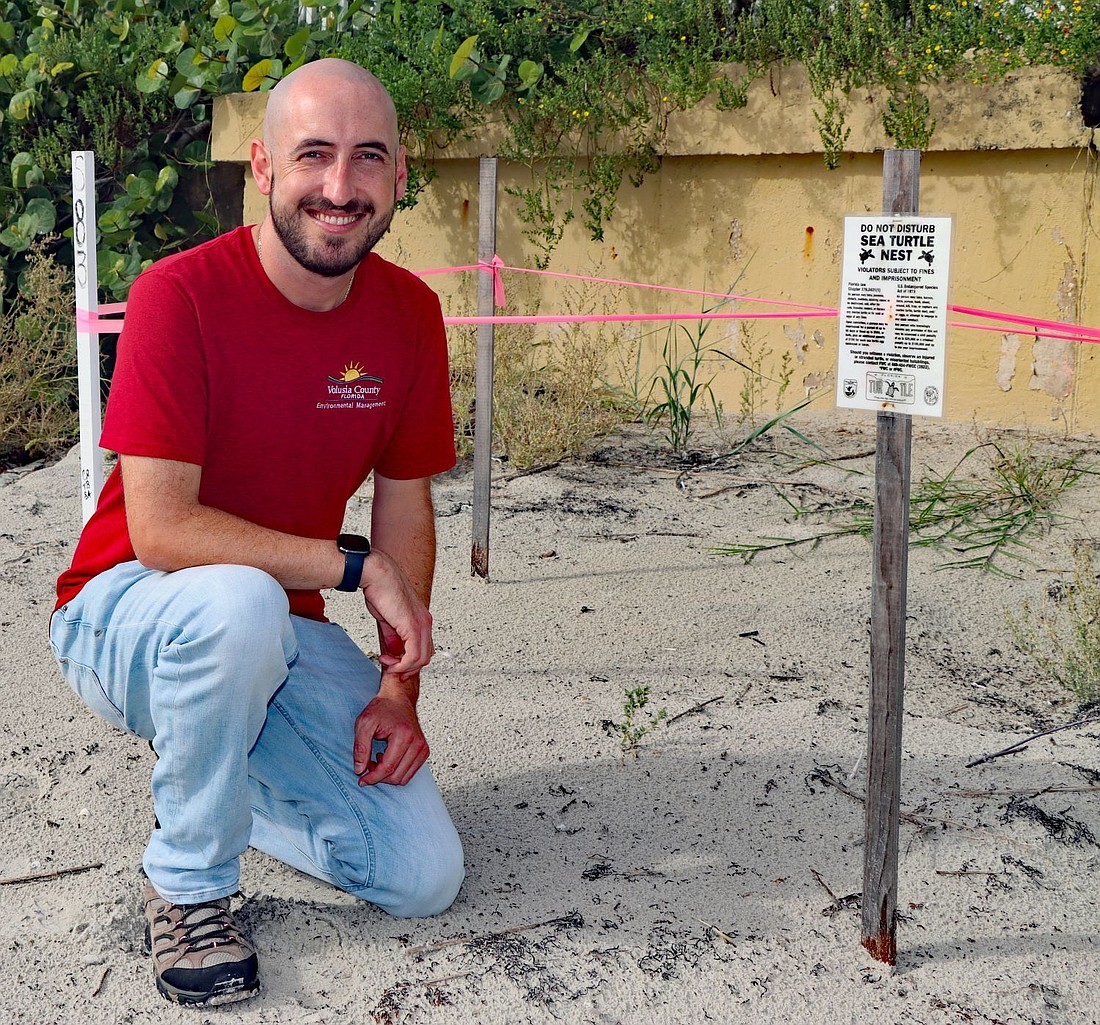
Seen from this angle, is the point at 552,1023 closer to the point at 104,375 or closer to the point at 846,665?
the point at 846,665

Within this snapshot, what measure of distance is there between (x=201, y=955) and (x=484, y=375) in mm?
2341

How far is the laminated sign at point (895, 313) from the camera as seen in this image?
6.43 feet

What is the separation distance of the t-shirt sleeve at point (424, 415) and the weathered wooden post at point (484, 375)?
142 cm

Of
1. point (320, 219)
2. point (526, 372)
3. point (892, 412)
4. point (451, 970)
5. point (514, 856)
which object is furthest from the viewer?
point (526, 372)

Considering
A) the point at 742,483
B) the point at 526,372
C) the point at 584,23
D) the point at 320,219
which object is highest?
the point at 584,23

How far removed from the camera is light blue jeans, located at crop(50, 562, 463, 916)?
84.4 inches

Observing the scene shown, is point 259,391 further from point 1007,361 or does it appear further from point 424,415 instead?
point 1007,361

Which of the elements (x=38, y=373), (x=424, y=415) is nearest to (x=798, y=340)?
(x=424, y=415)

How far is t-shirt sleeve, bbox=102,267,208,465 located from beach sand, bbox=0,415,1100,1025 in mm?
858

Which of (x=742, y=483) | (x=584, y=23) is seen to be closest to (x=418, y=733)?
(x=742, y=483)

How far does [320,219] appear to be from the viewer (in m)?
2.38

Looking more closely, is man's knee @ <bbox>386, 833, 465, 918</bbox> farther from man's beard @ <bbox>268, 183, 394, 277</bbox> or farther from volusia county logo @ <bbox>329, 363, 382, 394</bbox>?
man's beard @ <bbox>268, 183, 394, 277</bbox>

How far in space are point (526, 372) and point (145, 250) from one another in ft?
8.10

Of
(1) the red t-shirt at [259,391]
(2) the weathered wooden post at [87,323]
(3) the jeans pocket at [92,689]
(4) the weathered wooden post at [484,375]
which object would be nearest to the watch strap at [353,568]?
(1) the red t-shirt at [259,391]
